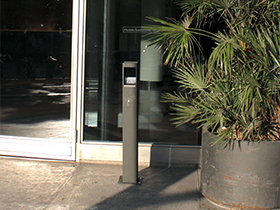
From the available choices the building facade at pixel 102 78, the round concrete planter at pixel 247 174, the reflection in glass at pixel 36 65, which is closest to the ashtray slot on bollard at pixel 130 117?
the building facade at pixel 102 78

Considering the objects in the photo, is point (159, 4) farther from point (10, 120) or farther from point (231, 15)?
point (10, 120)

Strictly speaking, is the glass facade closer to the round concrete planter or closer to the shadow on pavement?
the shadow on pavement

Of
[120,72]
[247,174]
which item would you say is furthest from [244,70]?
[120,72]

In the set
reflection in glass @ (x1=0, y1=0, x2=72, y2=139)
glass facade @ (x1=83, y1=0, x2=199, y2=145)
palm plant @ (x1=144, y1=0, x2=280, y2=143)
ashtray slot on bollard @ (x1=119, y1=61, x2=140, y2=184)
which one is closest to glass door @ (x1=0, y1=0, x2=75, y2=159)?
reflection in glass @ (x1=0, y1=0, x2=72, y2=139)

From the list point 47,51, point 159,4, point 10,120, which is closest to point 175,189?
point 159,4

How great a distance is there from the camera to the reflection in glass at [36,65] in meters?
5.95

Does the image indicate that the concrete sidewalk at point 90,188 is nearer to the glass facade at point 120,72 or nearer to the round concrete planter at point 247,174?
the round concrete planter at point 247,174

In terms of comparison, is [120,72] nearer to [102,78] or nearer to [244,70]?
[102,78]

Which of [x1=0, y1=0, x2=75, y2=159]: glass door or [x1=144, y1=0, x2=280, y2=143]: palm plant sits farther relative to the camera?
[x1=0, y1=0, x2=75, y2=159]: glass door

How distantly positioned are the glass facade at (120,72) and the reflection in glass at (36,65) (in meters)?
0.49

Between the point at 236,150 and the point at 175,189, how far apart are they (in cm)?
99

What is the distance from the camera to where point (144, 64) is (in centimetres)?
553

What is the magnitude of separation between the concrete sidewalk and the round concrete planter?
0.27 meters

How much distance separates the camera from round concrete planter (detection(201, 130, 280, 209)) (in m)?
3.95
